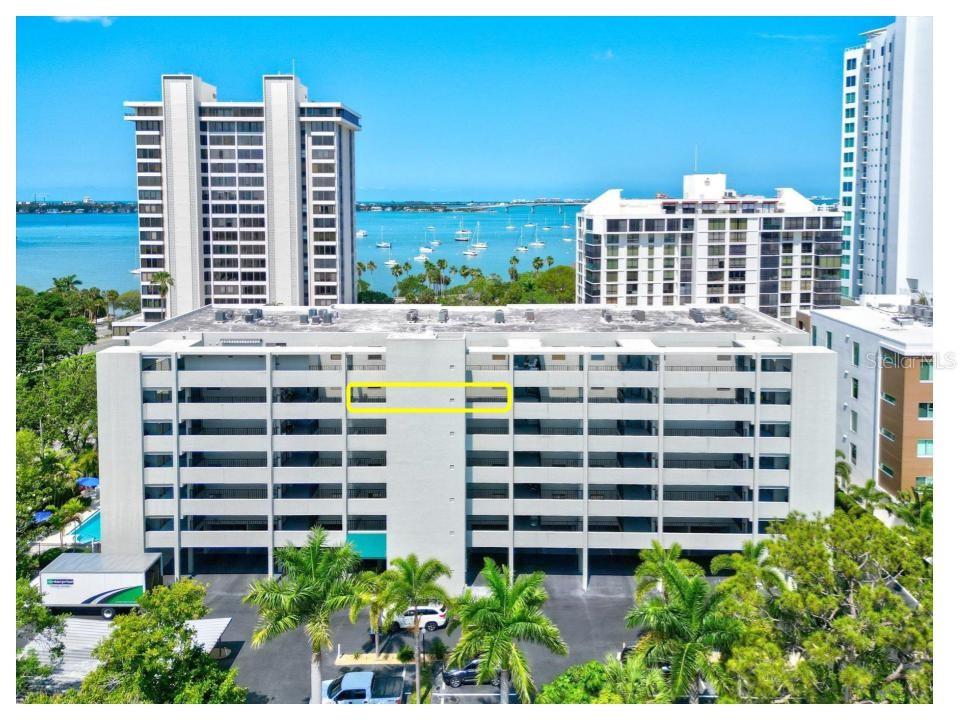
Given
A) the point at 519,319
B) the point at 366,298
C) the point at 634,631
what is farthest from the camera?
the point at 366,298

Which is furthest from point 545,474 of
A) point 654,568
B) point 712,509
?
point 654,568

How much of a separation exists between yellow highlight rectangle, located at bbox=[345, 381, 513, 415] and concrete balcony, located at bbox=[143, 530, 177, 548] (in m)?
7.15

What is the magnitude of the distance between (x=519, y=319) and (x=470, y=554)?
31.6 ft

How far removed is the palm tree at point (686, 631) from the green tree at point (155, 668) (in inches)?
374

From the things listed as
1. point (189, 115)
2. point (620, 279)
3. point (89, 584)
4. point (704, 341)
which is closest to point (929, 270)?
point (620, 279)

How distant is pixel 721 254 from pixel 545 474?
41.5 meters

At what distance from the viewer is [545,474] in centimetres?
3188

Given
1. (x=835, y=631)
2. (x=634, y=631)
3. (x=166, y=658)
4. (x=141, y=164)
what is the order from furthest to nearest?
(x=141, y=164) → (x=634, y=631) → (x=166, y=658) → (x=835, y=631)

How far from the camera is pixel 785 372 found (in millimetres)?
31188

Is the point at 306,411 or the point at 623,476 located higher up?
the point at 306,411

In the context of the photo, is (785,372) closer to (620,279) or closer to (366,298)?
(620,279)

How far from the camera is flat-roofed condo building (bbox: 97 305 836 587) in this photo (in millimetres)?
31031

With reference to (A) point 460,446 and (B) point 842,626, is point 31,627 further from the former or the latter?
(B) point 842,626

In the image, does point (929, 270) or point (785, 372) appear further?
point (929, 270)
